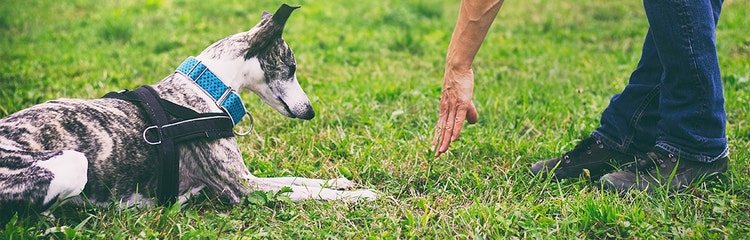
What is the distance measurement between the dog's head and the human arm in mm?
729

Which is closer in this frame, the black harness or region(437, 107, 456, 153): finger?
the black harness

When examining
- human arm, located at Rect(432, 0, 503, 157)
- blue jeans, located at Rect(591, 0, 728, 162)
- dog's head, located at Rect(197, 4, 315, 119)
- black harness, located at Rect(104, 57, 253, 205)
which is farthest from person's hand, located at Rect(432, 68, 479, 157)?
black harness, located at Rect(104, 57, 253, 205)

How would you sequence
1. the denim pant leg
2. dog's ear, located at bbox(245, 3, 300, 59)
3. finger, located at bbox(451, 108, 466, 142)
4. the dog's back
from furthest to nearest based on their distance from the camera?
the denim pant leg, finger, located at bbox(451, 108, 466, 142), dog's ear, located at bbox(245, 3, 300, 59), the dog's back

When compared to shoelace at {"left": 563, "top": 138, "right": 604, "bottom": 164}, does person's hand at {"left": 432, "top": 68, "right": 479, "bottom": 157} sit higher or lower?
higher

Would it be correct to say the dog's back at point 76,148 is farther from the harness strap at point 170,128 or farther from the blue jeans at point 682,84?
the blue jeans at point 682,84

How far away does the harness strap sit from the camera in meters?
2.71

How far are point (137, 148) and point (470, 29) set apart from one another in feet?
5.04

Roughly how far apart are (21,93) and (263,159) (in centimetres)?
231

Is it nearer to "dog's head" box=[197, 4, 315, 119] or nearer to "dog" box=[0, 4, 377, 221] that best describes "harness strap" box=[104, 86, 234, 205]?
"dog" box=[0, 4, 377, 221]

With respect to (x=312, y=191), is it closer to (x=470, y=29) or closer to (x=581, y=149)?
(x=470, y=29)

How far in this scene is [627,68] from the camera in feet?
18.0

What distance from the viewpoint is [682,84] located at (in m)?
2.69

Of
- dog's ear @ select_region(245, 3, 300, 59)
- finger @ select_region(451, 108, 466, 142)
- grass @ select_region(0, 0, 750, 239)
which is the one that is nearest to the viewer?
grass @ select_region(0, 0, 750, 239)

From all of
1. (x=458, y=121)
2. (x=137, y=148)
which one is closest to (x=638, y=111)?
(x=458, y=121)
